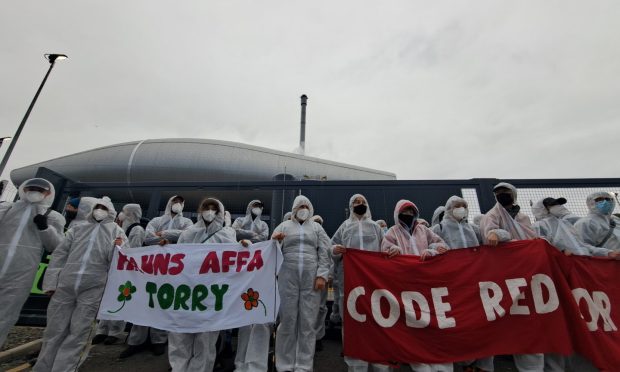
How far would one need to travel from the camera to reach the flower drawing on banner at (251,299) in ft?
10.7

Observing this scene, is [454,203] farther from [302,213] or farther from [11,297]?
[11,297]

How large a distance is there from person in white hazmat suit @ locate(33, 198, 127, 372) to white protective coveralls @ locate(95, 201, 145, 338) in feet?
1.87

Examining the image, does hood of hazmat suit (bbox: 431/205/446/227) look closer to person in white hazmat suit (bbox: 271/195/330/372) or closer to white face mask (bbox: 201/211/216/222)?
person in white hazmat suit (bbox: 271/195/330/372)

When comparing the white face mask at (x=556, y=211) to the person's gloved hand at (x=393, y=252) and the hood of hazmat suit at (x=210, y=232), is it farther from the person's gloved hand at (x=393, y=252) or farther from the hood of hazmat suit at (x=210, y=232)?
the hood of hazmat suit at (x=210, y=232)

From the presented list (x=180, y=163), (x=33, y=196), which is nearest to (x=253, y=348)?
(x=33, y=196)

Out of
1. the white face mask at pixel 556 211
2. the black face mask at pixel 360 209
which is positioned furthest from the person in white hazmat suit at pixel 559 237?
the black face mask at pixel 360 209

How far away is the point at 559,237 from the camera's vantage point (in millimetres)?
3559

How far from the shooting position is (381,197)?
201 inches

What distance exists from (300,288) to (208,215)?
1.54 m

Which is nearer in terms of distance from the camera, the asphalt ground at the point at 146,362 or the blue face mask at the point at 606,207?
the asphalt ground at the point at 146,362

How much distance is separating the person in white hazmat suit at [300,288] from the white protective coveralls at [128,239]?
251cm

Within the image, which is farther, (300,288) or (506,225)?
(506,225)

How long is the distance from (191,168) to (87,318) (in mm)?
12985

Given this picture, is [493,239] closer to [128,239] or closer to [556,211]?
[556,211]
